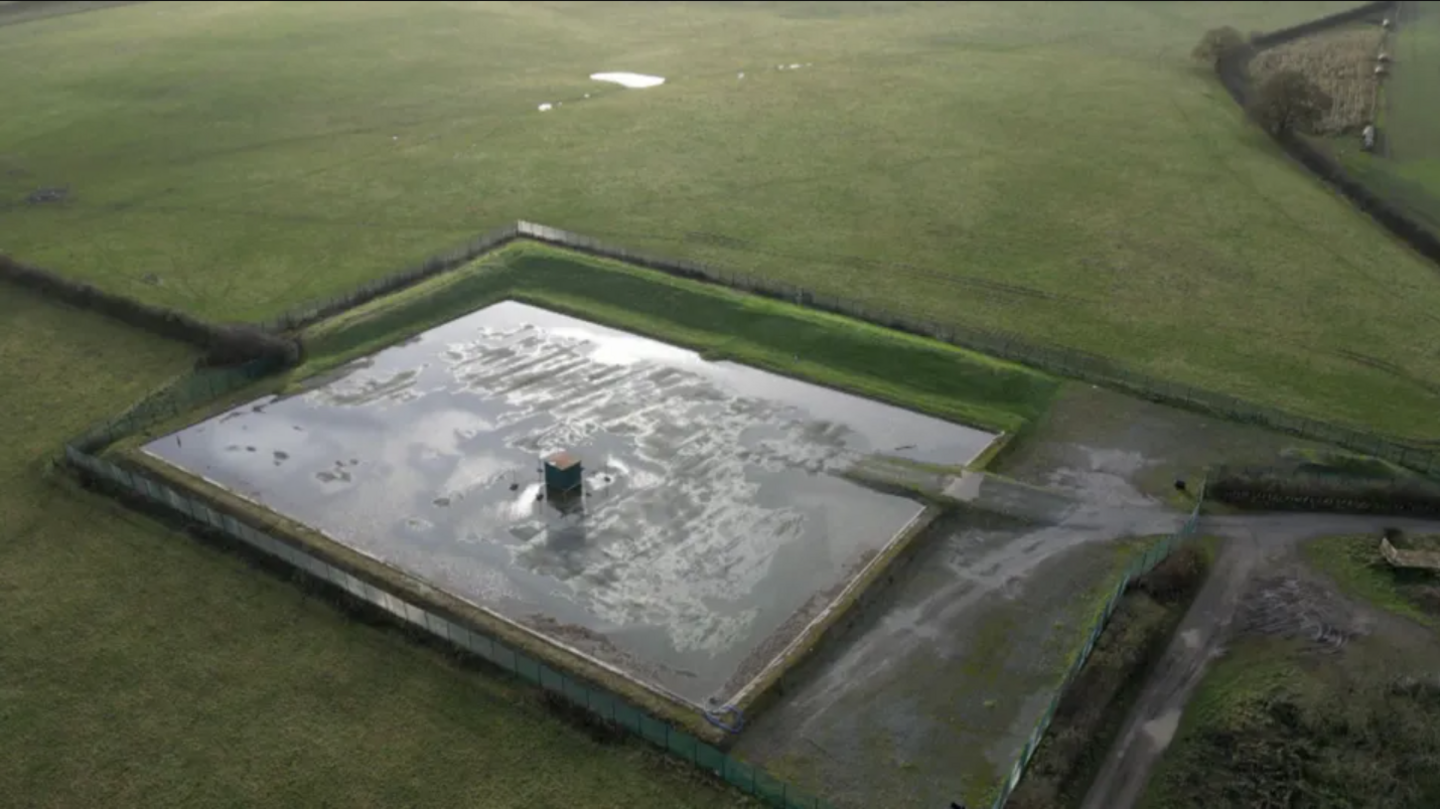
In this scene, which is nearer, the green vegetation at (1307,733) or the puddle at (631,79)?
the green vegetation at (1307,733)

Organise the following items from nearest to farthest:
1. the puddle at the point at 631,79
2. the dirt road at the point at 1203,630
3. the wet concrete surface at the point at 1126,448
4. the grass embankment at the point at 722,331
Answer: the dirt road at the point at 1203,630 < the wet concrete surface at the point at 1126,448 < the grass embankment at the point at 722,331 < the puddle at the point at 631,79

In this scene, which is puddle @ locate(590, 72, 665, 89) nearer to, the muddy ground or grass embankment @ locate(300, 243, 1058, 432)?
grass embankment @ locate(300, 243, 1058, 432)

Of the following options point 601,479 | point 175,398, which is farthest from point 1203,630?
point 175,398

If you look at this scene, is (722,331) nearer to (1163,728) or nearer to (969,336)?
(969,336)

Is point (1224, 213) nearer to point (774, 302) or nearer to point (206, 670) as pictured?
point (774, 302)

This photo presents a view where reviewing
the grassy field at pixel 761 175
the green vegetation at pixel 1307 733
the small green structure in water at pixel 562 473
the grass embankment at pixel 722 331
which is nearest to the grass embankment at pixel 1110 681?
the green vegetation at pixel 1307 733

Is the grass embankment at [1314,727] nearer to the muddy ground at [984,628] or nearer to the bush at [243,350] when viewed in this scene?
the muddy ground at [984,628]
